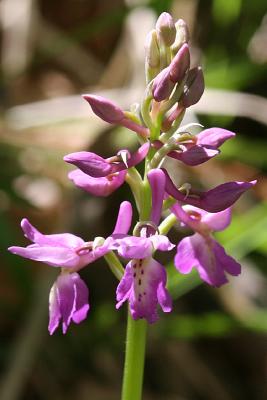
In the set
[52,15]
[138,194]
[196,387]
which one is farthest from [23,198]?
[52,15]

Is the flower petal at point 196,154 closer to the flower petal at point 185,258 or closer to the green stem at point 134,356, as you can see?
the flower petal at point 185,258

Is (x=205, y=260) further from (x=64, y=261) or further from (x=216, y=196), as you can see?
(x=64, y=261)

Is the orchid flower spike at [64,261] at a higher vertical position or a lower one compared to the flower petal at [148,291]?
lower

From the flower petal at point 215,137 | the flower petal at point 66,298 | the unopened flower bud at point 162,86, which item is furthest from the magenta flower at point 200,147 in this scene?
the flower petal at point 66,298

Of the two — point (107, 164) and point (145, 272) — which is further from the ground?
point (107, 164)

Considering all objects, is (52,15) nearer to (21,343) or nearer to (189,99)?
(21,343)

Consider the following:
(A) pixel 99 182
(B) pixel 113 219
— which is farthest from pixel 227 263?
(B) pixel 113 219
